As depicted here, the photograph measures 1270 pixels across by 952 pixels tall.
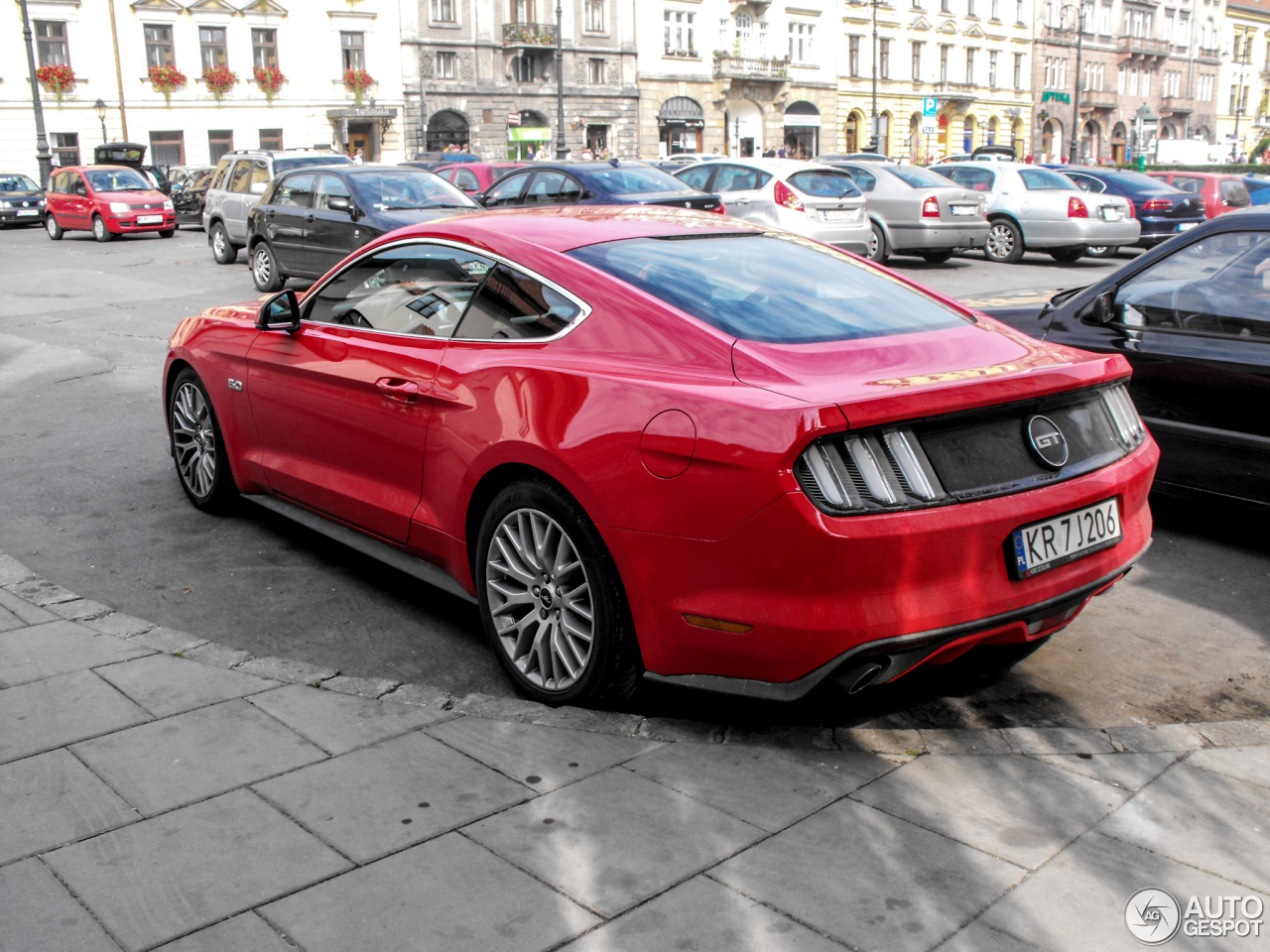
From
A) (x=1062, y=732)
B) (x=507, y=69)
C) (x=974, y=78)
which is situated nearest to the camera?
(x=1062, y=732)

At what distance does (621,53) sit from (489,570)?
56.1 metres

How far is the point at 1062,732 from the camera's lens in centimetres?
352

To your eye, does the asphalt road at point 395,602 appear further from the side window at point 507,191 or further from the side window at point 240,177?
the side window at point 240,177

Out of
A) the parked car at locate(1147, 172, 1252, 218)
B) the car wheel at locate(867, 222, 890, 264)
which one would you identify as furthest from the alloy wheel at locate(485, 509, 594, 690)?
the parked car at locate(1147, 172, 1252, 218)

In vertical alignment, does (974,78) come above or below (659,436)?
above

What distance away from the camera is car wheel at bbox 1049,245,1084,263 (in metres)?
18.7

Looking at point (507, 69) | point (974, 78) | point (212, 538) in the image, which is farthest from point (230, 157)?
point (974, 78)

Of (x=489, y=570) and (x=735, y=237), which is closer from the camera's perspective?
(x=489, y=570)

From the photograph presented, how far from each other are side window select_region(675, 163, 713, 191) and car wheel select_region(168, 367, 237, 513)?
12.4 meters

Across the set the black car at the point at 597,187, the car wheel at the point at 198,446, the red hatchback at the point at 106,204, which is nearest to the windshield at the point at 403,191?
the black car at the point at 597,187

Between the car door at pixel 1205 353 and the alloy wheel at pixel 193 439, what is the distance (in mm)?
4077

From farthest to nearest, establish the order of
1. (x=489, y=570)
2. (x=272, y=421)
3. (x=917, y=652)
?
(x=272, y=421), (x=489, y=570), (x=917, y=652)

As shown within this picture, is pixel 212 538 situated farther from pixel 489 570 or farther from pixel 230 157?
pixel 230 157

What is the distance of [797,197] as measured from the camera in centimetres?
1650
